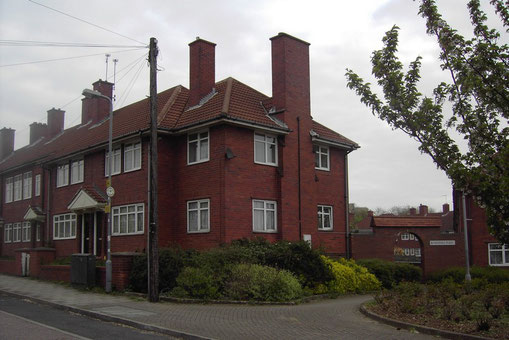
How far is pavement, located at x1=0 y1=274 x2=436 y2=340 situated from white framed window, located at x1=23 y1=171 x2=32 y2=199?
16066 millimetres

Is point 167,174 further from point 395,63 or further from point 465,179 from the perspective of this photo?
point 465,179

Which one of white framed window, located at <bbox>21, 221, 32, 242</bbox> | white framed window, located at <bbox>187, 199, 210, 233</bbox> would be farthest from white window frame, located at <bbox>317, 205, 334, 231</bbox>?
white framed window, located at <bbox>21, 221, 32, 242</bbox>

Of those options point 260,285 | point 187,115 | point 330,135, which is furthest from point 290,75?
point 260,285

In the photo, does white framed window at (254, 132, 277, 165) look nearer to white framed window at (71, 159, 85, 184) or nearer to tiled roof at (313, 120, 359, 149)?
tiled roof at (313, 120, 359, 149)

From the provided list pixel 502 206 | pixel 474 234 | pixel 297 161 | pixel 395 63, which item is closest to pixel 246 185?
pixel 297 161

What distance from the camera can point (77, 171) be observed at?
26.8m

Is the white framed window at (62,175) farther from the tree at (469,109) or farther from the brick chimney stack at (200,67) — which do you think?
the tree at (469,109)

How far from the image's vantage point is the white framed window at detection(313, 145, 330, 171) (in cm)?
2438

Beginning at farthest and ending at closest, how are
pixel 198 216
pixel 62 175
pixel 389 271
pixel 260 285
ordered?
1. pixel 62 175
2. pixel 389 271
3. pixel 198 216
4. pixel 260 285

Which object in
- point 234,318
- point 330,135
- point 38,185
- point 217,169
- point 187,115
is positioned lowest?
point 234,318

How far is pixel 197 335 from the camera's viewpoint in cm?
1008

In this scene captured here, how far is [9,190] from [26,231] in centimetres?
463

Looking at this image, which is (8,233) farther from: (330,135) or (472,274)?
(472,274)

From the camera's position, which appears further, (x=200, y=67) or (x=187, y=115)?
(x=200, y=67)
